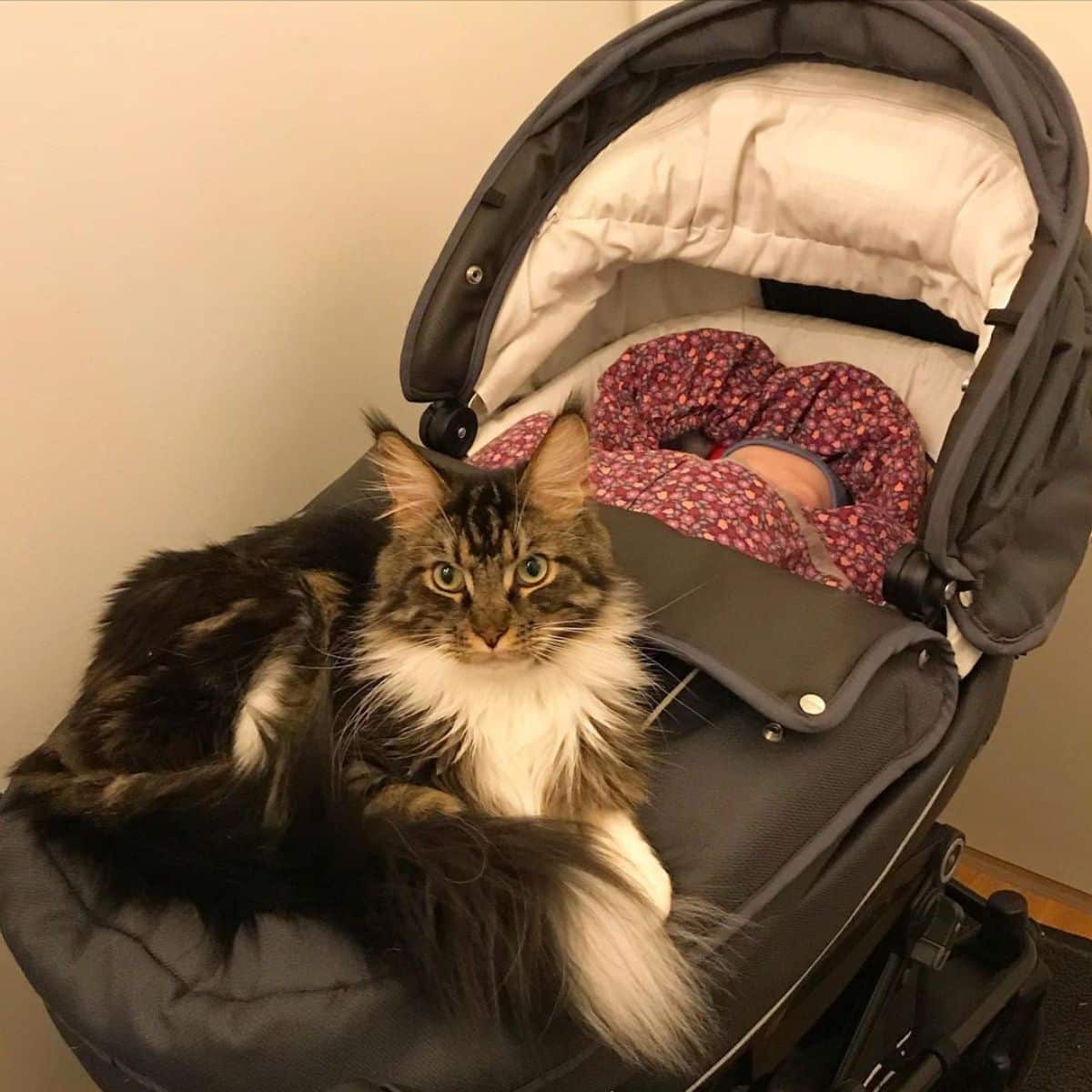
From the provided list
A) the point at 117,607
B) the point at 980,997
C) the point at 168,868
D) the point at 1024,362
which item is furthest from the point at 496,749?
the point at 980,997

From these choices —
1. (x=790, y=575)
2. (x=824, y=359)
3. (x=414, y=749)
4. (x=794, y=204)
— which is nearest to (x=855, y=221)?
(x=794, y=204)

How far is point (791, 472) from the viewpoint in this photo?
160 cm

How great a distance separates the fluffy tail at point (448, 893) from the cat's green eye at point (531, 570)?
235mm

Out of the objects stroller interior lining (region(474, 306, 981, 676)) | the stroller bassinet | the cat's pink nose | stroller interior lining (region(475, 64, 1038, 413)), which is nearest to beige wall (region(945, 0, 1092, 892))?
stroller interior lining (region(474, 306, 981, 676))

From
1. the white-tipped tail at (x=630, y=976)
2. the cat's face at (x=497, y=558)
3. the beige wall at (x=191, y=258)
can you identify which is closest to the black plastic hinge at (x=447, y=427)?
the beige wall at (x=191, y=258)

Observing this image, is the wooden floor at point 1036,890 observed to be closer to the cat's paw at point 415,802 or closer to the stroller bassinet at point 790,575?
the stroller bassinet at point 790,575

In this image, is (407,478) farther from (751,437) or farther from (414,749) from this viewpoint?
(751,437)

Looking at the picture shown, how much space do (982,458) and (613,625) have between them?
15.4 inches

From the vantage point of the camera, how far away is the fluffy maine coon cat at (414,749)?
0.85 metres

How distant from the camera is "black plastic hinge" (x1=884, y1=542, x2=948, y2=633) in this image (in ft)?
3.44

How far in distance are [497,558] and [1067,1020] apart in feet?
4.41

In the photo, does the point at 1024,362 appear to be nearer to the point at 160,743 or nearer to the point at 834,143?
the point at 834,143

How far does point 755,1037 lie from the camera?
42.4 inches

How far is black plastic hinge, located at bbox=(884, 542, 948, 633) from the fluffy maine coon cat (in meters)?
0.26
